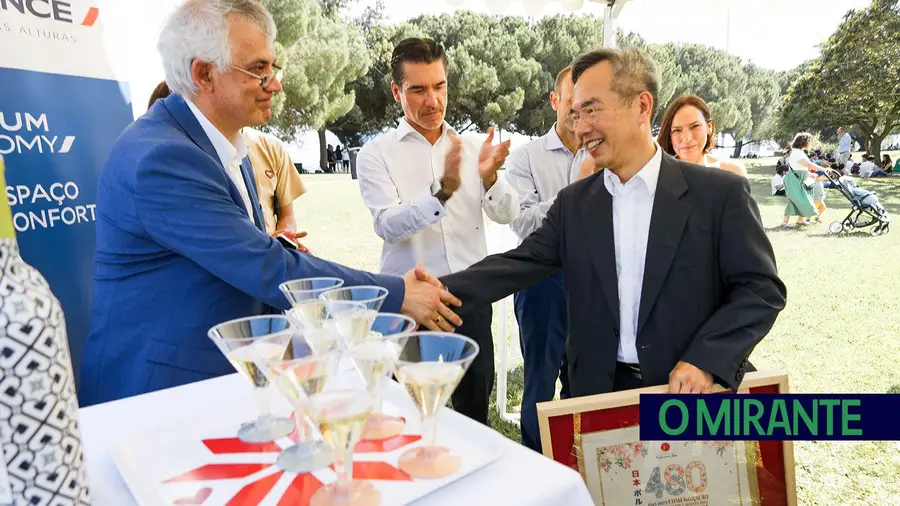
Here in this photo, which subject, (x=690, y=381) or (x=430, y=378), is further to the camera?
(x=690, y=381)

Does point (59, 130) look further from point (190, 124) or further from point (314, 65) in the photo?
point (314, 65)

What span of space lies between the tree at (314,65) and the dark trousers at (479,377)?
36.0 ft

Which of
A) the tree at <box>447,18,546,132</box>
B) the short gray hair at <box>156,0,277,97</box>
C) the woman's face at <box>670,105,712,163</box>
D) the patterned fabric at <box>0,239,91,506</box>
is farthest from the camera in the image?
the tree at <box>447,18,546,132</box>

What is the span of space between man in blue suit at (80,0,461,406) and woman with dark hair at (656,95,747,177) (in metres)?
2.70

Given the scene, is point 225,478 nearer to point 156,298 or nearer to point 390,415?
point 390,415

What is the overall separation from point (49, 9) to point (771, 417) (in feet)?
10.8

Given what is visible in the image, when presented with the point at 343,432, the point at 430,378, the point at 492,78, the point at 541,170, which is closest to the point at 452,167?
the point at 541,170

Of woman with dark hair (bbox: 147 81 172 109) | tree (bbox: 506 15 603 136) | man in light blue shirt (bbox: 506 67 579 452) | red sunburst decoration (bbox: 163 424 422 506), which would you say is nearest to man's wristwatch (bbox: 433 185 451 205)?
man in light blue shirt (bbox: 506 67 579 452)

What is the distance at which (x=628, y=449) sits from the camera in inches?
66.2

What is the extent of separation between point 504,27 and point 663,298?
57.8 ft

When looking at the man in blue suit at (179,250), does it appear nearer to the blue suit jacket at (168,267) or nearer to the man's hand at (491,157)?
the blue suit jacket at (168,267)

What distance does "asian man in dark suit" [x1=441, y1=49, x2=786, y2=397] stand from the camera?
181 centimetres

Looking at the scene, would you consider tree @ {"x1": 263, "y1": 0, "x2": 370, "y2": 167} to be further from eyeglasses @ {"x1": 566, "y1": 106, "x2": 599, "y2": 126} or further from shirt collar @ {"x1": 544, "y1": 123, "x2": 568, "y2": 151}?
eyeglasses @ {"x1": 566, "y1": 106, "x2": 599, "y2": 126}

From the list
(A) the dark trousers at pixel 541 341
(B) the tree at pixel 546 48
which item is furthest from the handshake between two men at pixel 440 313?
(B) the tree at pixel 546 48
